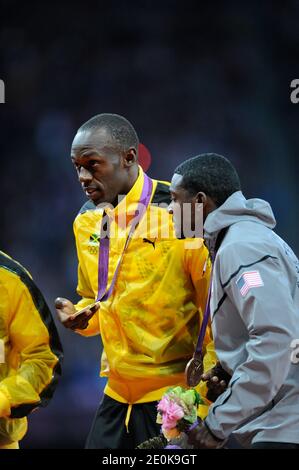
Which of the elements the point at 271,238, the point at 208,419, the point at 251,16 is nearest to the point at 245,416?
the point at 208,419

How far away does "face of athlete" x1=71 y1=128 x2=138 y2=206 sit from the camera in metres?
3.61

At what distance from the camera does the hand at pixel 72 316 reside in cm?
356

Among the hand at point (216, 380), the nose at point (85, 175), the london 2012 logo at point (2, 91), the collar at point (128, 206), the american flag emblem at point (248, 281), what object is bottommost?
the hand at point (216, 380)

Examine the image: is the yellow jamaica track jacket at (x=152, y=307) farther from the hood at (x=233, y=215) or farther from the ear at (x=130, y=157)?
the hood at (x=233, y=215)

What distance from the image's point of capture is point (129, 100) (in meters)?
5.97

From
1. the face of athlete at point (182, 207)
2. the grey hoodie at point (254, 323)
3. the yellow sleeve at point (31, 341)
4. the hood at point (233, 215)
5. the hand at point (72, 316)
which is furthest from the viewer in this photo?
the hand at point (72, 316)

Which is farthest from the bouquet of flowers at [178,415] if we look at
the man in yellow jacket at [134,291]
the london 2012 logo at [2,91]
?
the london 2012 logo at [2,91]

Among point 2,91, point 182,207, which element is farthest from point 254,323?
point 2,91

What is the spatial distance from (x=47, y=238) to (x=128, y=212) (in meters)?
2.22

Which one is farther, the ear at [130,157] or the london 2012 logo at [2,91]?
the london 2012 logo at [2,91]

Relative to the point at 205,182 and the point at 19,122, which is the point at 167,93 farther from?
the point at 205,182

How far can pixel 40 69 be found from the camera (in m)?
6.12

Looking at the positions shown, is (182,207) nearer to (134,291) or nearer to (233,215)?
(233,215)

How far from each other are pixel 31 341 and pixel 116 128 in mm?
959
